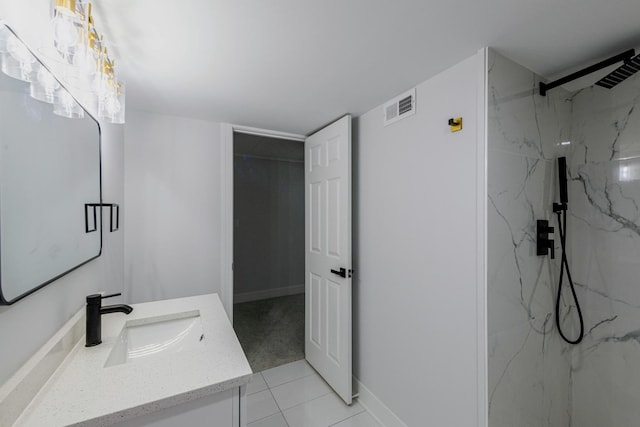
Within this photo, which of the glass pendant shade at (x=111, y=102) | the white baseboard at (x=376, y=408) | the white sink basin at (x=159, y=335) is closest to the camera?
the glass pendant shade at (x=111, y=102)

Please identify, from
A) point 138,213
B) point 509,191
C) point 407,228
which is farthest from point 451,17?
point 138,213

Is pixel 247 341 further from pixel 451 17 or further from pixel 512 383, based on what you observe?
pixel 451 17

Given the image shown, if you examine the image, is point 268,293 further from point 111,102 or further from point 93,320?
point 111,102

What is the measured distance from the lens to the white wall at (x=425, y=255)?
1297 millimetres

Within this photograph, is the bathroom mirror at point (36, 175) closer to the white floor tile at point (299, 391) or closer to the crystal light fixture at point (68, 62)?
the crystal light fixture at point (68, 62)

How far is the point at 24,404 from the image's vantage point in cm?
70

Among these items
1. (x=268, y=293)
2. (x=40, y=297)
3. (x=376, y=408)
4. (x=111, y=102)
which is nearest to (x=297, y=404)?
(x=376, y=408)

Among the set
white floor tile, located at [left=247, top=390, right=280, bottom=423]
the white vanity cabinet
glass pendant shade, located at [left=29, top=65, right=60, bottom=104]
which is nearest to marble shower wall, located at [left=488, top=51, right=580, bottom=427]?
the white vanity cabinet

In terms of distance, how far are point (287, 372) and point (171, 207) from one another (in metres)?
1.78

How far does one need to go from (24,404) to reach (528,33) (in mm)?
2140

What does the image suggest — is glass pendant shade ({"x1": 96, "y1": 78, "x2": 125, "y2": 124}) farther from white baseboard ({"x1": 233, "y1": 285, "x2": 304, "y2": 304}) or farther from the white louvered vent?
white baseboard ({"x1": 233, "y1": 285, "x2": 304, "y2": 304})

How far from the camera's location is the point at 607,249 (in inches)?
57.5

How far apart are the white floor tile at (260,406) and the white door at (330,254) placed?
0.48 m

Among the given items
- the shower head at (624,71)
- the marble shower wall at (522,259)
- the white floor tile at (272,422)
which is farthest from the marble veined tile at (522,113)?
the white floor tile at (272,422)
